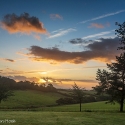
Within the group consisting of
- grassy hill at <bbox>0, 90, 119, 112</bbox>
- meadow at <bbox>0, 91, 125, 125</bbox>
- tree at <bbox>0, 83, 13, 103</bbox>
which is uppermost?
tree at <bbox>0, 83, 13, 103</bbox>

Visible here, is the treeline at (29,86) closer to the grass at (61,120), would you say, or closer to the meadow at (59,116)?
the meadow at (59,116)

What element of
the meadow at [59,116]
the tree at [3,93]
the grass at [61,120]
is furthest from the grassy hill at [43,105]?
the grass at [61,120]

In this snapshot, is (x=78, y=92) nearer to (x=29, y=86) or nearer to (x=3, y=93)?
(x=3, y=93)

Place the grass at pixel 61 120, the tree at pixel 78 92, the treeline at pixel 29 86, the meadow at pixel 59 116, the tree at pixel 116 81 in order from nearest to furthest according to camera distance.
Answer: the grass at pixel 61 120
the meadow at pixel 59 116
the tree at pixel 116 81
the tree at pixel 78 92
the treeline at pixel 29 86

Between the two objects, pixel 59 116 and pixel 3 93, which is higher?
pixel 3 93

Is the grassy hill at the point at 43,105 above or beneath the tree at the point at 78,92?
beneath

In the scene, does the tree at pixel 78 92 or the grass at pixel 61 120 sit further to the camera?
the tree at pixel 78 92

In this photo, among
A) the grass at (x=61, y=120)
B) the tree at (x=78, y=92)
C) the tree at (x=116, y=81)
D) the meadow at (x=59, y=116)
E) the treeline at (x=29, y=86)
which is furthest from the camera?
the treeline at (x=29, y=86)

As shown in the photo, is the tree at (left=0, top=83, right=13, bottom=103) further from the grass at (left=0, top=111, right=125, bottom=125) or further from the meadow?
the grass at (left=0, top=111, right=125, bottom=125)

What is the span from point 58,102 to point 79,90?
4471 centimetres

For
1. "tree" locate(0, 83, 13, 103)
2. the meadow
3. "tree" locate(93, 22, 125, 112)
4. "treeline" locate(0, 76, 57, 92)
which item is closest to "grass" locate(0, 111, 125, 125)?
the meadow

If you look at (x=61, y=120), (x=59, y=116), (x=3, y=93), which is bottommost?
(x=59, y=116)

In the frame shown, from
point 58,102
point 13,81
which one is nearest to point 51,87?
point 13,81

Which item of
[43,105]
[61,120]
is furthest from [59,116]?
[43,105]
